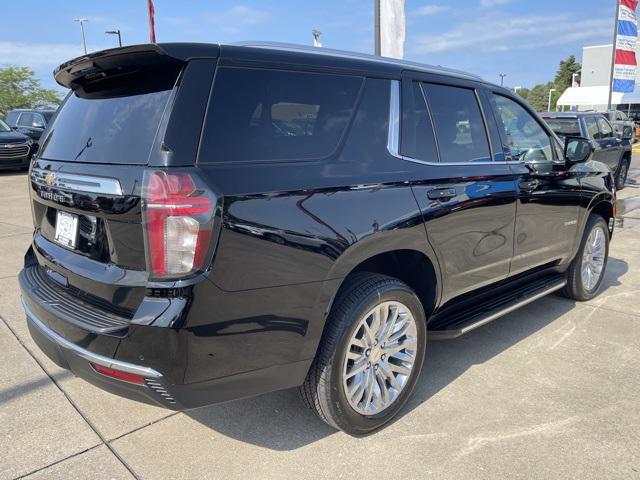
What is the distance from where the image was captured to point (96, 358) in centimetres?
216

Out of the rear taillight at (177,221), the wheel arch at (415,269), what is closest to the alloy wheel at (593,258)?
the wheel arch at (415,269)

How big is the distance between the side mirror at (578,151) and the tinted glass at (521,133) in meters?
0.22

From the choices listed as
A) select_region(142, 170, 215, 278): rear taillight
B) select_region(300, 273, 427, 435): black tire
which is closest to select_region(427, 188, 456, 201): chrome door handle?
select_region(300, 273, 427, 435): black tire

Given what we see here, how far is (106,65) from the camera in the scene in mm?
2346

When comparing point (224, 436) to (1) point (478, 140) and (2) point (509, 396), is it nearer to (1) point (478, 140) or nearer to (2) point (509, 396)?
(2) point (509, 396)

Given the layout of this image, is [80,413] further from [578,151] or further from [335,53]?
[578,151]

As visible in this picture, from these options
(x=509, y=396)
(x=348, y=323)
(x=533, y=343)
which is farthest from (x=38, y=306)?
(x=533, y=343)

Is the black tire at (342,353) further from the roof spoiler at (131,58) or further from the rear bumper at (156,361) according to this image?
the roof spoiler at (131,58)

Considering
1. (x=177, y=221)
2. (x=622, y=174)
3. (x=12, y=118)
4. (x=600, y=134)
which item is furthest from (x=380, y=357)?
(x=12, y=118)

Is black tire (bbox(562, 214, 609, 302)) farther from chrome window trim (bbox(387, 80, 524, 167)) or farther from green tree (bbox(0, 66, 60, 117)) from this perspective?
green tree (bbox(0, 66, 60, 117))

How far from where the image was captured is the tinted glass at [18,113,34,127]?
17.7 meters

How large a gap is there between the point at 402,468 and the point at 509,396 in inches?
40.0

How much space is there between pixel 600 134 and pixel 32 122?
1722cm

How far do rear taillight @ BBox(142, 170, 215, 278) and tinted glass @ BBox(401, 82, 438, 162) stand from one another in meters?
1.29
